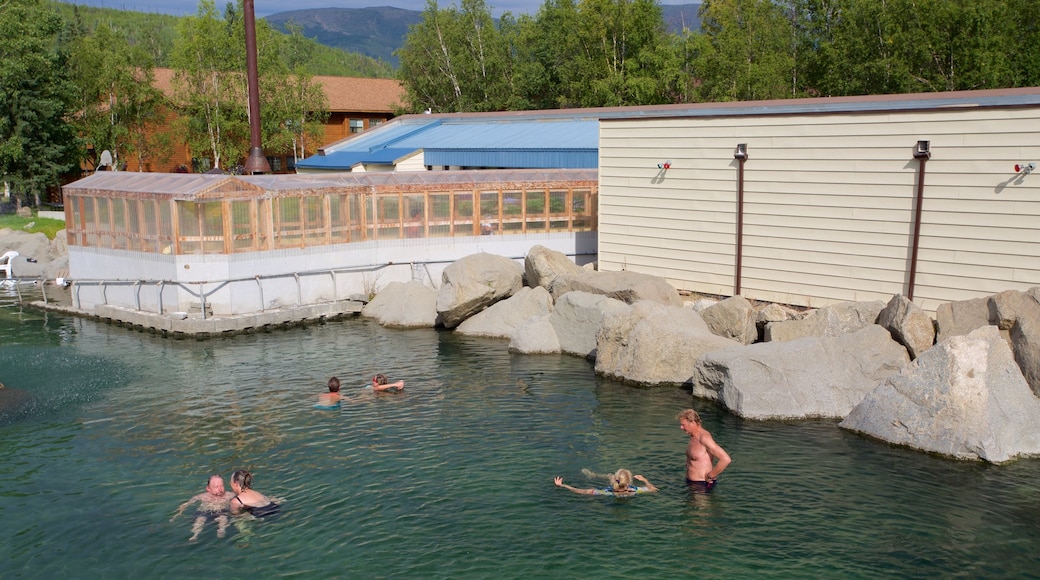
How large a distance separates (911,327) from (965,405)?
125 inches

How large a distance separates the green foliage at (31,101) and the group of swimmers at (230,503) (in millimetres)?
42787

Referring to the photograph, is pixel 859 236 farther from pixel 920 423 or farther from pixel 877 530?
pixel 877 530

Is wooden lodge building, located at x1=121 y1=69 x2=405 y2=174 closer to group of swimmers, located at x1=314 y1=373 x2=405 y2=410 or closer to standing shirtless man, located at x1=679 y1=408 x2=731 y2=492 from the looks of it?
group of swimmers, located at x1=314 y1=373 x2=405 y2=410

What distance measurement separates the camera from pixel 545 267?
2884cm

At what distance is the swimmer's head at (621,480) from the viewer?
15.1m

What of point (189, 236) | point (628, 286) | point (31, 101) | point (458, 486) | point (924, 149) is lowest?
point (458, 486)

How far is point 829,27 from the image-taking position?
6072 cm

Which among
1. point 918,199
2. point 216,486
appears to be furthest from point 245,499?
point 918,199

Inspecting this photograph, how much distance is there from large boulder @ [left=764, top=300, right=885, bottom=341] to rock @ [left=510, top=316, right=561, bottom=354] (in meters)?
6.06

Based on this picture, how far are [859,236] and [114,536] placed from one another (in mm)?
18212

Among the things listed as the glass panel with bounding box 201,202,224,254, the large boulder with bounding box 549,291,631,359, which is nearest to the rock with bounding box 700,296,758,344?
the large boulder with bounding box 549,291,631,359

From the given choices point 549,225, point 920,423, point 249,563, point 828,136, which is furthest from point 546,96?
point 249,563

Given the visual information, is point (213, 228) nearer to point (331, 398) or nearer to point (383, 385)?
point (383, 385)

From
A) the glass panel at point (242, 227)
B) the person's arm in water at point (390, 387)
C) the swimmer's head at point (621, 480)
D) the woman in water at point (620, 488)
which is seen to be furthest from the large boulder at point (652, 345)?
the glass panel at point (242, 227)
